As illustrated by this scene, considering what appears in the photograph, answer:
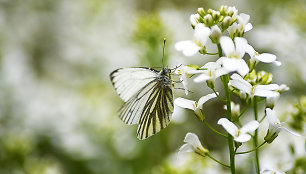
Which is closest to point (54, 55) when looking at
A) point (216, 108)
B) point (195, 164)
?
point (216, 108)

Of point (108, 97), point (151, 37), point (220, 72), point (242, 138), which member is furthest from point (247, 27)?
point (108, 97)

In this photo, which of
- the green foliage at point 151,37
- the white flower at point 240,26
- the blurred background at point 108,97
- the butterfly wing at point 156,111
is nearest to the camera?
the white flower at point 240,26

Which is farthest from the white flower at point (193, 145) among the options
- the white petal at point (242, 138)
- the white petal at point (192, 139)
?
the white petal at point (242, 138)

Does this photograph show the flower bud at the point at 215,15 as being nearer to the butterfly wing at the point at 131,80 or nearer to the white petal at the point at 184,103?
the white petal at the point at 184,103

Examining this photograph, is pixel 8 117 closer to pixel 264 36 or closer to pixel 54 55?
pixel 54 55

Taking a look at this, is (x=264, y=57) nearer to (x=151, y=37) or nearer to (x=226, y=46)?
(x=226, y=46)

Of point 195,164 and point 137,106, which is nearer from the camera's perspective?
point 137,106
